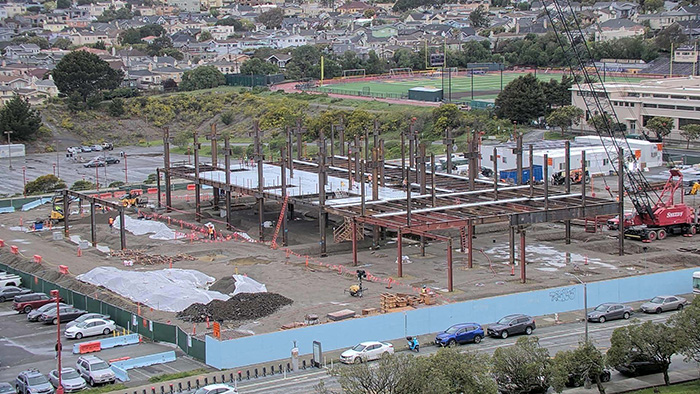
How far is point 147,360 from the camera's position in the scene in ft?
119

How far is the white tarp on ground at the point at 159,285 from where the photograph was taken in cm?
4331

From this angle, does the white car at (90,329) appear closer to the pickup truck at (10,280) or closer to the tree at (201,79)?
the pickup truck at (10,280)

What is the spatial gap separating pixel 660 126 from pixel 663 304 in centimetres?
4986

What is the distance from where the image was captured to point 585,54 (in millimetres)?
142625

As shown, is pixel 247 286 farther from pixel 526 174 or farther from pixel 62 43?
pixel 62 43

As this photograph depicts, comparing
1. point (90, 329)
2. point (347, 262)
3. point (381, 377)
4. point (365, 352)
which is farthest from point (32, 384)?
point (347, 262)

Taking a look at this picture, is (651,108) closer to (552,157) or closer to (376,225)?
(552,157)

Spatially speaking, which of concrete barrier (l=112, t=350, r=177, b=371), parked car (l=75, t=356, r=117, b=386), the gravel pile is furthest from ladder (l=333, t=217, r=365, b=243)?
parked car (l=75, t=356, r=117, b=386)

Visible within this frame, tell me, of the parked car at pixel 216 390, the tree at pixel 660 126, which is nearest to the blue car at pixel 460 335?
the parked car at pixel 216 390

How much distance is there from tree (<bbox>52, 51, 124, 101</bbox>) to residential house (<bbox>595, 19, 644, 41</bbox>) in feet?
257

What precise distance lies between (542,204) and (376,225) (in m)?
8.12

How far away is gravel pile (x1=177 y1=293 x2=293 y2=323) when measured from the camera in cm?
4116

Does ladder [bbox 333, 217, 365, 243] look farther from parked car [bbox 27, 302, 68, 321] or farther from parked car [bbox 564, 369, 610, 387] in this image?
parked car [bbox 564, 369, 610, 387]

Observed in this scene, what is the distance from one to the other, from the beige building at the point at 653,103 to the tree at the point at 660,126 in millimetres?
1644
